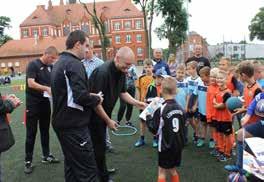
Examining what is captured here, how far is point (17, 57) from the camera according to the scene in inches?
3986

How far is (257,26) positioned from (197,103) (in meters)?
110

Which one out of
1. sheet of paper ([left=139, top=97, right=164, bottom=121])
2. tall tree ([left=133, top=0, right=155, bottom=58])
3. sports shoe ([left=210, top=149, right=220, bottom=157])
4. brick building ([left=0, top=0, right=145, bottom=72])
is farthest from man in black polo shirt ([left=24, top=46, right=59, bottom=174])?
brick building ([left=0, top=0, right=145, bottom=72])

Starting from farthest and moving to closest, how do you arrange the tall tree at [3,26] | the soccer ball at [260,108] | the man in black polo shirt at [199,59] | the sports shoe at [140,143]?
the tall tree at [3,26] < the man in black polo shirt at [199,59] < the sports shoe at [140,143] < the soccer ball at [260,108]

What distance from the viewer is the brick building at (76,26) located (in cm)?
10069

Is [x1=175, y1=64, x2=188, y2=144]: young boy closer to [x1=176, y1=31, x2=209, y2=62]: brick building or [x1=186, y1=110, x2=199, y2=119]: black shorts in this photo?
[x1=186, y1=110, x2=199, y2=119]: black shorts

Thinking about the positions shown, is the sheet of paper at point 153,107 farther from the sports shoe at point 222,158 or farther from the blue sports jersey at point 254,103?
the sports shoe at point 222,158

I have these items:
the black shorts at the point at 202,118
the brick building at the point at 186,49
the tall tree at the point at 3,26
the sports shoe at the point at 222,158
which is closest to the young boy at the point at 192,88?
the black shorts at the point at 202,118

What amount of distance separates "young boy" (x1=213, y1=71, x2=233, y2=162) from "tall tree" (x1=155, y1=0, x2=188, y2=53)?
47755 mm

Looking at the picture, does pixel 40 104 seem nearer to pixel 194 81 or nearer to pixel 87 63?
pixel 87 63

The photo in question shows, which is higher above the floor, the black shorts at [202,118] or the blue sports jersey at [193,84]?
the blue sports jersey at [193,84]

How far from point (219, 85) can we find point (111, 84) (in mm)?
2655

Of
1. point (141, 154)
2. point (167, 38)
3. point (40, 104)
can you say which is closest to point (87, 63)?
point (40, 104)

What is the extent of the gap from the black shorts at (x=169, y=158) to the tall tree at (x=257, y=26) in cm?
11040

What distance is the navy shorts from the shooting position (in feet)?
18.7
